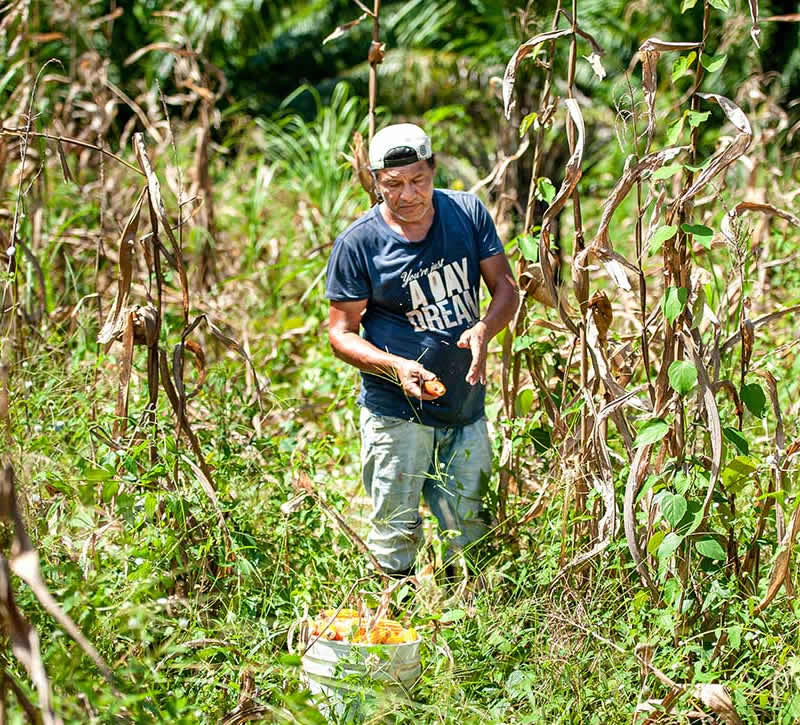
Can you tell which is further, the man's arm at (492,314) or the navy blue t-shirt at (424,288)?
the navy blue t-shirt at (424,288)

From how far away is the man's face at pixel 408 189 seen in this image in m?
2.95

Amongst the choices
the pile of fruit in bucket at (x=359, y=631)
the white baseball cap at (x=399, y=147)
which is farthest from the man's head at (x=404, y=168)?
the pile of fruit in bucket at (x=359, y=631)

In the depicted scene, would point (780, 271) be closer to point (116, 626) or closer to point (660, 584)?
point (660, 584)

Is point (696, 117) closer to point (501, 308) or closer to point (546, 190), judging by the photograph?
point (546, 190)

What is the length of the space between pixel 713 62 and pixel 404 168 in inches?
37.0

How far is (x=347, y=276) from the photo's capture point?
3.09 m

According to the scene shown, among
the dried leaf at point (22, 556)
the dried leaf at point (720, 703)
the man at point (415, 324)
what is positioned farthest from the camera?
the man at point (415, 324)

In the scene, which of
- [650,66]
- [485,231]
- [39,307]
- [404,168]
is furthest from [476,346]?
[39,307]

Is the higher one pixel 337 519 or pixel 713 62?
pixel 713 62

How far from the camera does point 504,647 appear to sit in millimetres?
2586

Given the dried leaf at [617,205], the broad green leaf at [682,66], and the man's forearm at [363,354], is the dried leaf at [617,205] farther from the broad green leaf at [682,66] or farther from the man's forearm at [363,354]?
the man's forearm at [363,354]

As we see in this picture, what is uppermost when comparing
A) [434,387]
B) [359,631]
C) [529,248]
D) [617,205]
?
[617,205]

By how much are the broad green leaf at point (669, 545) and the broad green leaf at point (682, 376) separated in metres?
0.34

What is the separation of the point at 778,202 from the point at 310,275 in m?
2.34
